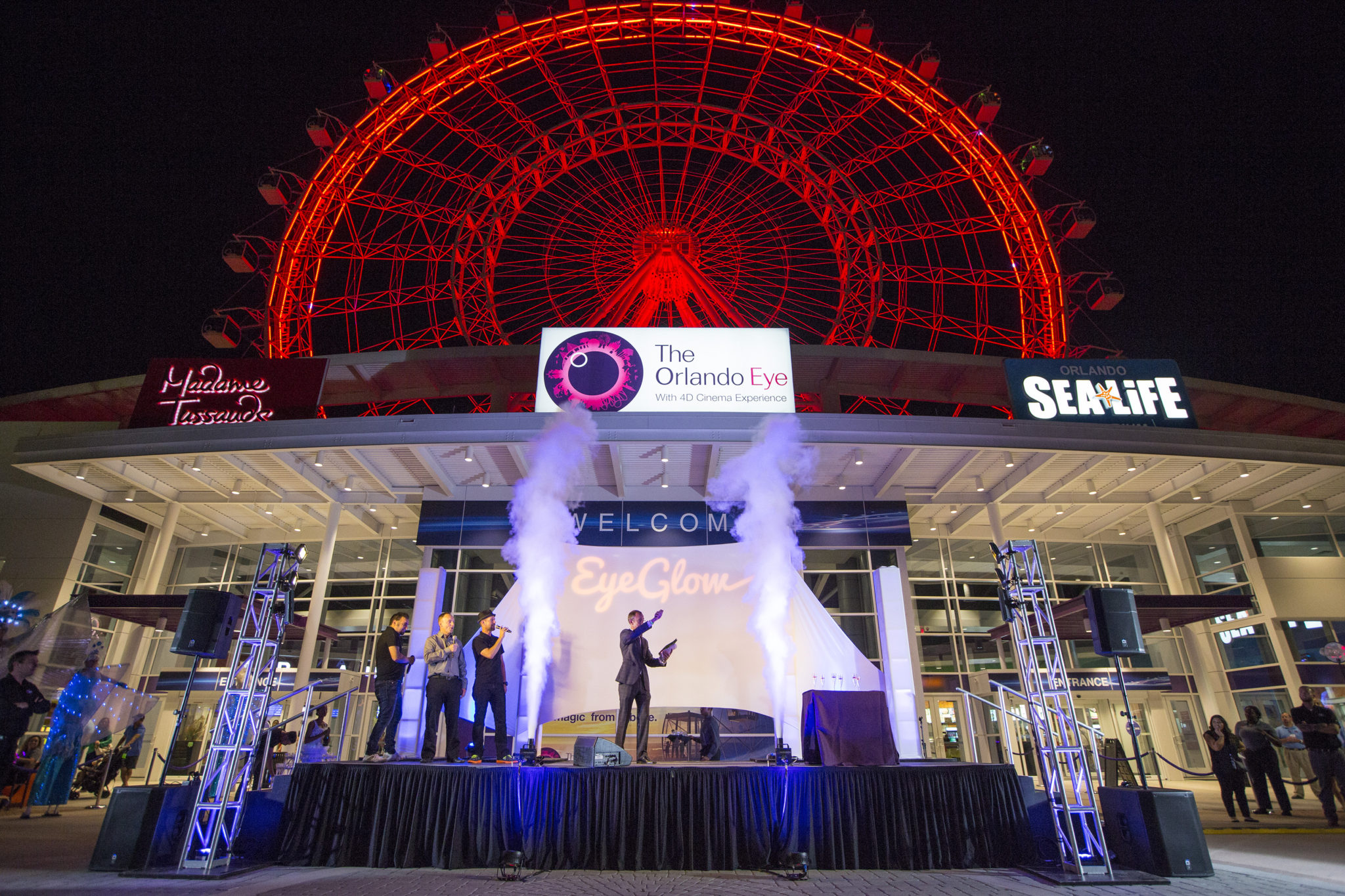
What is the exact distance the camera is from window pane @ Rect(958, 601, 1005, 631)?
1802cm

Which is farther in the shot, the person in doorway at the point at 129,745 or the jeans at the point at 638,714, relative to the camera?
the person in doorway at the point at 129,745

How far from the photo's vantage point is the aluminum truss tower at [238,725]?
6.09 meters

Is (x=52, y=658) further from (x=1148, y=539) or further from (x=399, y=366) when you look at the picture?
(x=1148, y=539)

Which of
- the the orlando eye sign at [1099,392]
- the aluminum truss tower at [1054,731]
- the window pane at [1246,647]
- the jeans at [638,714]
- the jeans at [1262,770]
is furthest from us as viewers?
the window pane at [1246,647]

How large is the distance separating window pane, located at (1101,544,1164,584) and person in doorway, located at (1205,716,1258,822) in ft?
33.4

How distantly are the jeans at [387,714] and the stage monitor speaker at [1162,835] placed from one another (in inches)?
303

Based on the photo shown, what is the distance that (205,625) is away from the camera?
6637mm

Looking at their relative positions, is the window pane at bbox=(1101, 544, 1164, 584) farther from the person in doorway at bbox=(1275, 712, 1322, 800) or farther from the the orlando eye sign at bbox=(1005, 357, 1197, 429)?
the the orlando eye sign at bbox=(1005, 357, 1197, 429)

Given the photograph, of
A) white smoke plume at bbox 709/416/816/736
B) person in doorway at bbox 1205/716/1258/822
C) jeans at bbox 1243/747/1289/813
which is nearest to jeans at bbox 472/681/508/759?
white smoke plume at bbox 709/416/816/736

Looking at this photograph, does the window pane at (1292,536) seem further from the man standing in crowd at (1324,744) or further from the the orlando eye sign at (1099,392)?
the man standing in crowd at (1324,744)

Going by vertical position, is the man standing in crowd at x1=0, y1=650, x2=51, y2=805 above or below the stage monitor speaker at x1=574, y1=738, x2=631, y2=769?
above

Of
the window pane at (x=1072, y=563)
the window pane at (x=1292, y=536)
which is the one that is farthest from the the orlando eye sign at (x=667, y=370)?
the window pane at (x=1292, y=536)

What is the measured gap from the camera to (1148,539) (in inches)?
749

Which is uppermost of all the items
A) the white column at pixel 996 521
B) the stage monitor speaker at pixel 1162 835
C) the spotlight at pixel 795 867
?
the white column at pixel 996 521
